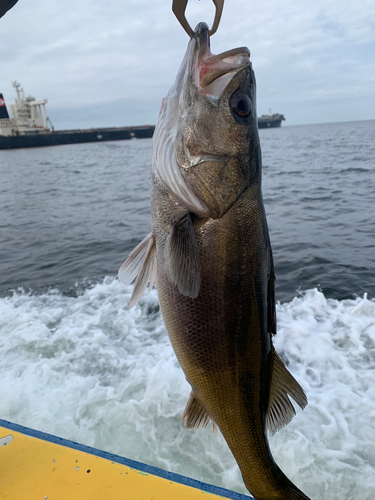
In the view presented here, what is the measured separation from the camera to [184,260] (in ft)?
4.77

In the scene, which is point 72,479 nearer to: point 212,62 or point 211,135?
point 211,135

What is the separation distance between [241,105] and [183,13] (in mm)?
414

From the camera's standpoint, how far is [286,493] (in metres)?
1.65


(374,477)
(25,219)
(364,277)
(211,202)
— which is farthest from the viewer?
(25,219)

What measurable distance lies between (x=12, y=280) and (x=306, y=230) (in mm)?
8162

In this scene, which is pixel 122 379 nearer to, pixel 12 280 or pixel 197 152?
pixel 197 152

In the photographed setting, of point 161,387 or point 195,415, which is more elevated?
point 195,415

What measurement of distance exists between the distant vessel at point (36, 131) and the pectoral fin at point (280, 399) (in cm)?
7320

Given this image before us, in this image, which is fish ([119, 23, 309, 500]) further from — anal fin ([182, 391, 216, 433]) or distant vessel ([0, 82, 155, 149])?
distant vessel ([0, 82, 155, 149])

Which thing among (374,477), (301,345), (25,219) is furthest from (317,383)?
(25,219)

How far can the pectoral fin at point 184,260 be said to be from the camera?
56.9 inches

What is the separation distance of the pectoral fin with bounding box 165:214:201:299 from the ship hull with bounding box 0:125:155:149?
76.0 metres

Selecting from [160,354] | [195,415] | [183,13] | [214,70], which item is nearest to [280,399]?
[195,415]

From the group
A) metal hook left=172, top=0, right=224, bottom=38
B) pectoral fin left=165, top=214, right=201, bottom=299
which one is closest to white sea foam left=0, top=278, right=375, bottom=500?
pectoral fin left=165, top=214, right=201, bottom=299
